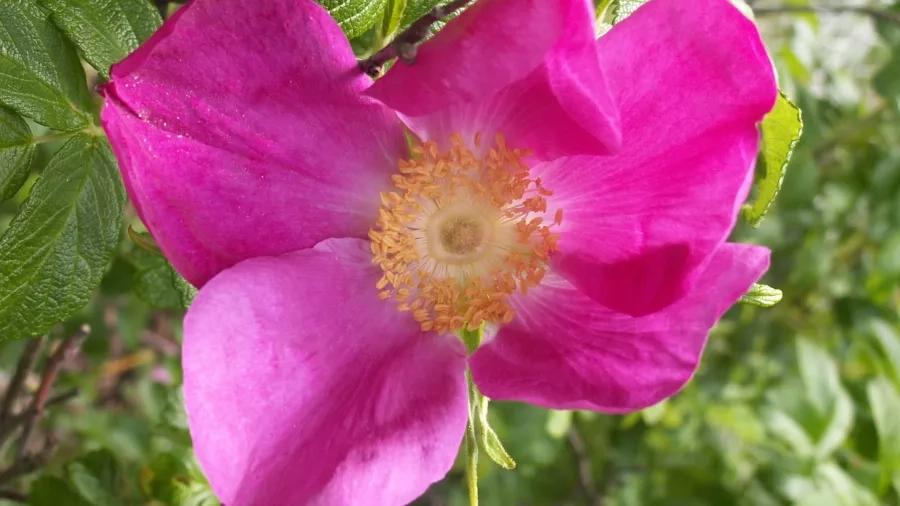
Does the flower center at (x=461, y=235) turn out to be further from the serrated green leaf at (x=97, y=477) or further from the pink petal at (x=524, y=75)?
the serrated green leaf at (x=97, y=477)

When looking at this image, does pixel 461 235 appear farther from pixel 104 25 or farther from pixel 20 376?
pixel 20 376

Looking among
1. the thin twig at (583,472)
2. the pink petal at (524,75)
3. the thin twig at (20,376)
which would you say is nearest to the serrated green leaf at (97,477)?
the thin twig at (20,376)

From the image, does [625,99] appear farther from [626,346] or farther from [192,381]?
[192,381]

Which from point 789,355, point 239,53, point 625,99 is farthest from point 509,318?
point 789,355

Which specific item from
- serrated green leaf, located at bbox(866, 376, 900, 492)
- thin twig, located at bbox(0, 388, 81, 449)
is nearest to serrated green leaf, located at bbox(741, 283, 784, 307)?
thin twig, located at bbox(0, 388, 81, 449)

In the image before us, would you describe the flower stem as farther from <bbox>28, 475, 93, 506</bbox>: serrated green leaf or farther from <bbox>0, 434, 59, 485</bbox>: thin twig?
<bbox>0, 434, 59, 485</bbox>: thin twig

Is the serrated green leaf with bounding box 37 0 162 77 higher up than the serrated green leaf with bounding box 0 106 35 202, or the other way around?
the serrated green leaf with bounding box 37 0 162 77
